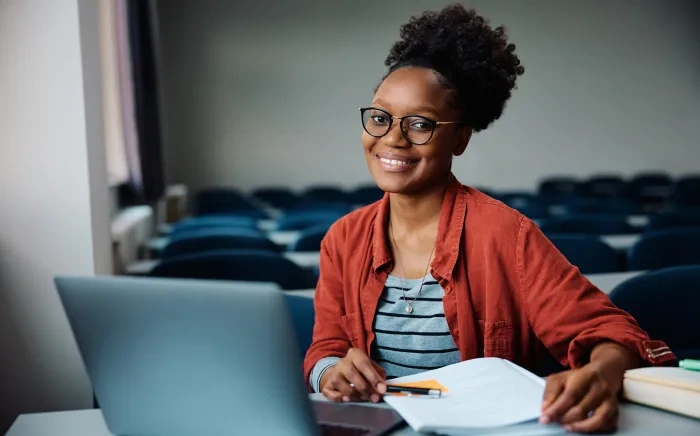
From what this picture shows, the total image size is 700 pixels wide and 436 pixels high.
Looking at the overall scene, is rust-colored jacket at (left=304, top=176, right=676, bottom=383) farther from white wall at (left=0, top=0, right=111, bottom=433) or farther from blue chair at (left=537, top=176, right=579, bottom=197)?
blue chair at (left=537, top=176, right=579, bottom=197)

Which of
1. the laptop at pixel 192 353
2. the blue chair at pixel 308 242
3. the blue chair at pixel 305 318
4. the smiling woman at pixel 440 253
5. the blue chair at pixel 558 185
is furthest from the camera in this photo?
the blue chair at pixel 558 185

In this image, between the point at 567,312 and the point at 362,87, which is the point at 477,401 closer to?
the point at 567,312

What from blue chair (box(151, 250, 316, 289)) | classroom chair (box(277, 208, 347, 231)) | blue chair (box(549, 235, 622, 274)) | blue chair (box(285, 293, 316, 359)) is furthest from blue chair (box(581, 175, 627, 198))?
blue chair (box(285, 293, 316, 359))

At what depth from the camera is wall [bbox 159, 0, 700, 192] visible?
8500 mm

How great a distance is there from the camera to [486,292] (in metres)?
1.44

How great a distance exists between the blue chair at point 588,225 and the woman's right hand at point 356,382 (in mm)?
2831

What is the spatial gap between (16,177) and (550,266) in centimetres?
138

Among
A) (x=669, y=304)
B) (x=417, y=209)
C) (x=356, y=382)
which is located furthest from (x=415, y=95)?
(x=669, y=304)

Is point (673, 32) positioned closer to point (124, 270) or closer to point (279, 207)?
point (279, 207)

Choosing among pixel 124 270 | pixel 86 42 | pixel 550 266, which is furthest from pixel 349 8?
pixel 550 266

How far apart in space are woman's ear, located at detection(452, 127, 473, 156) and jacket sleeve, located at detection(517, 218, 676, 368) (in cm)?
21

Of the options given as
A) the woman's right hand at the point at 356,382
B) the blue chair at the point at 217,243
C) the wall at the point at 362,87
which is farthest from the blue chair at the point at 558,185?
the woman's right hand at the point at 356,382

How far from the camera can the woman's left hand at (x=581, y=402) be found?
105cm

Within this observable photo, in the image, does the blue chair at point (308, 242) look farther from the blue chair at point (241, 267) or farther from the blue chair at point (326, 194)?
the blue chair at point (326, 194)
